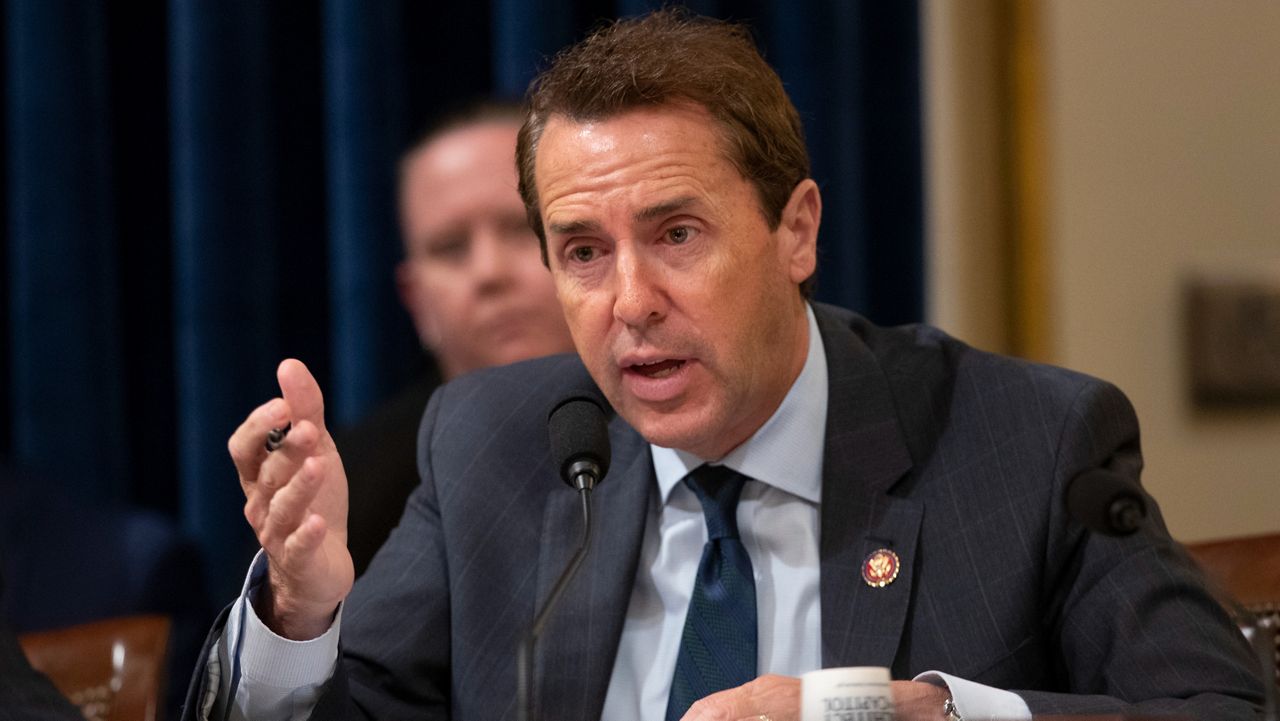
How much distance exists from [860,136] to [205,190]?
1.68m

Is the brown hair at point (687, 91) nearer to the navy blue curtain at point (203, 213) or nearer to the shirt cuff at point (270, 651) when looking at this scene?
the shirt cuff at point (270, 651)

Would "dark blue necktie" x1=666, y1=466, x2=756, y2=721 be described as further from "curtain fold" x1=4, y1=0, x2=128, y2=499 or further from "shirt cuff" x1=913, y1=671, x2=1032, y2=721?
"curtain fold" x1=4, y1=0, x2=128, y2=499

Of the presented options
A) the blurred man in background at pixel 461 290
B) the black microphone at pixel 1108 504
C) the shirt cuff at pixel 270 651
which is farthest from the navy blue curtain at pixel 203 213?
the black microphone at pixel 1108 504

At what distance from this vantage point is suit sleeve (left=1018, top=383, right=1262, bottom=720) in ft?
5.21

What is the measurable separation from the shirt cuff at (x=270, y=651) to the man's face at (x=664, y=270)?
1.53 feet

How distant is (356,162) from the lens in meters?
3.52

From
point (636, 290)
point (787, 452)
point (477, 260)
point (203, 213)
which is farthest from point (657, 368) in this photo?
point (203, 213)

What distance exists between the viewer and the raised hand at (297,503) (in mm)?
1572

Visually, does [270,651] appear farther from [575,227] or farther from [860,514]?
[860,514]

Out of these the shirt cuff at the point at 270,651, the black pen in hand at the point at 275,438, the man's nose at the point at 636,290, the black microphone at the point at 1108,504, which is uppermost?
the man's nose at the point at 636,290

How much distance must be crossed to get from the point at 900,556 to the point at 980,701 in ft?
0.93

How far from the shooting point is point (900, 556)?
181 centimetres

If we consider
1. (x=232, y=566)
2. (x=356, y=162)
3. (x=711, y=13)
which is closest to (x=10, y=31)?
(x=356, y=162)

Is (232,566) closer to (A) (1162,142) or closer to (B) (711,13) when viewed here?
(B) (711,13)
